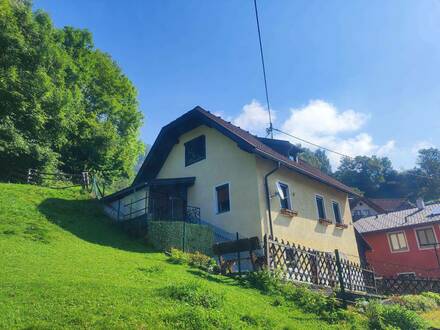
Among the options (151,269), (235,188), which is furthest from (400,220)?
(151,269)

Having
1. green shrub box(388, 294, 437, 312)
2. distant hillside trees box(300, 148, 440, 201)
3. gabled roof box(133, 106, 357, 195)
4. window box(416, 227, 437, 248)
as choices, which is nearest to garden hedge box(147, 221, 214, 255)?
gabled roof box(133, 106, 357, 195)

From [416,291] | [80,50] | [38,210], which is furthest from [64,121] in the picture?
[416,291]

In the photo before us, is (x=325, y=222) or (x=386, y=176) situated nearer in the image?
(x=325, y=222)

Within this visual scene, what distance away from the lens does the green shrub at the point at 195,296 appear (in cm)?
760

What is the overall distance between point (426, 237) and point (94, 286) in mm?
30944

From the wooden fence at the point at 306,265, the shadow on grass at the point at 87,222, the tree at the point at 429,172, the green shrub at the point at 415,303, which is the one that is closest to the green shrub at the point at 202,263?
the wooden fence at the point at 306,265

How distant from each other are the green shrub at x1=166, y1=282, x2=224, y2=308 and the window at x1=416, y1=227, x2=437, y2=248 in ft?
94.6

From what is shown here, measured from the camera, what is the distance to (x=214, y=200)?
19141 millimetres

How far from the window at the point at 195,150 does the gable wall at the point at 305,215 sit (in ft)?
13.4

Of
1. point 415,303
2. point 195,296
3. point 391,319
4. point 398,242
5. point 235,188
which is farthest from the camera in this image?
point 398,242

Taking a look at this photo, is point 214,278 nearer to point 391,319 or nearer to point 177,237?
A: point 391,319

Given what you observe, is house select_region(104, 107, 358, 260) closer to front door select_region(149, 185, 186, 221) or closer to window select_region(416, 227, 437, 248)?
front door select_region(149, 185, 186, 221)

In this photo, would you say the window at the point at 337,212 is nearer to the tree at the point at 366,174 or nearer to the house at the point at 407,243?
the house at the point at 407,243

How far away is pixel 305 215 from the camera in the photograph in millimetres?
20000
